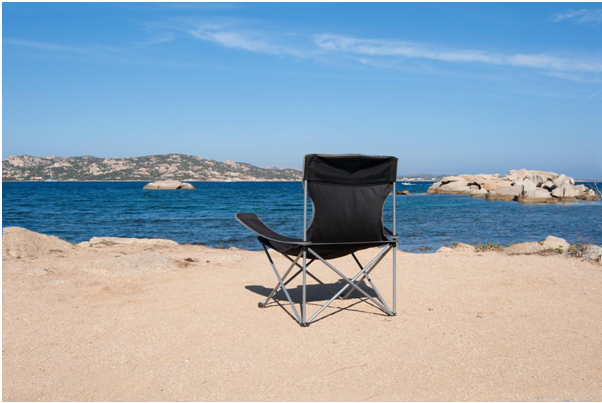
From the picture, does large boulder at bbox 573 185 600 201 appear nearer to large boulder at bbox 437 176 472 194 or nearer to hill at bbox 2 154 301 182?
large boulder at bbox 437 176 472 194

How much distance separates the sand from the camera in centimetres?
280

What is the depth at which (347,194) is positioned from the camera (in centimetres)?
410

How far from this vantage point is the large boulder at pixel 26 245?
692cm

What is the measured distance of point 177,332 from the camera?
3.81 meters

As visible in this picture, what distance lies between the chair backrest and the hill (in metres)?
97.0

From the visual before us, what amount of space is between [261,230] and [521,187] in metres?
40.8

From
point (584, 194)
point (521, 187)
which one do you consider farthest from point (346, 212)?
point (584, 194)

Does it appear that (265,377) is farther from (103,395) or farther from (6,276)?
(6,276)

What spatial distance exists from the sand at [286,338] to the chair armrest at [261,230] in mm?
734

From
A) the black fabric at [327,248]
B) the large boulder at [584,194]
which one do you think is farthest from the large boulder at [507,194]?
the black fabric at [327,248]

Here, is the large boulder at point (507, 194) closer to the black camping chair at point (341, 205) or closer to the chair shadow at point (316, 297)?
the chair shadow at point (316, 297)

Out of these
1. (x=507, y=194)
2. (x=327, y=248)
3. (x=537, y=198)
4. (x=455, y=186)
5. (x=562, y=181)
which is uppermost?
(x=327, y=248)

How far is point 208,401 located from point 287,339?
112cm

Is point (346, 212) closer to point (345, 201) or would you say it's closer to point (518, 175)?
point (345, 201)
